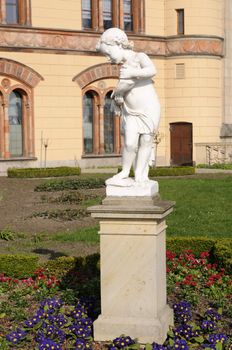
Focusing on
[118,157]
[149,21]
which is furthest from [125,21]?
[118,157]

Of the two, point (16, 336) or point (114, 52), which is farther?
point (114, 52)

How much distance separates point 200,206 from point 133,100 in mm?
9390

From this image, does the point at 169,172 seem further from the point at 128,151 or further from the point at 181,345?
the point at 181,345

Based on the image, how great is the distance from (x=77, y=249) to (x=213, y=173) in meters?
13.4

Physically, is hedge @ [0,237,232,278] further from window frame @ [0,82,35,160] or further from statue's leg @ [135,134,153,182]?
window frame @ [0,82,35,160]

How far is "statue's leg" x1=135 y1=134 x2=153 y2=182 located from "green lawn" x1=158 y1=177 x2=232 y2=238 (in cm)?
563

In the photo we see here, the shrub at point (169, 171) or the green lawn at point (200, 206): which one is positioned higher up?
the shrub at point (169, 171)

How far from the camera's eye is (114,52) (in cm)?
714

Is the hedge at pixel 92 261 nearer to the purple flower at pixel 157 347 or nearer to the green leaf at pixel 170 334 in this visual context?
the green leaf at pixel 170 334

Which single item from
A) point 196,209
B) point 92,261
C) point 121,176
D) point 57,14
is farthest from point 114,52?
point 57,14

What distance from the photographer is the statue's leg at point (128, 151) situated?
7.23 meters

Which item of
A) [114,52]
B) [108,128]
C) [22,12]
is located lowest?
[108,128]

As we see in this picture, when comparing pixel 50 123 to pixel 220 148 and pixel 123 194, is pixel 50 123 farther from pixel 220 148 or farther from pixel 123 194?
pixel 123 194

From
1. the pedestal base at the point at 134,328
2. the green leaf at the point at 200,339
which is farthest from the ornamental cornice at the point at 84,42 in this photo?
the green leaf at the point at 200,339
